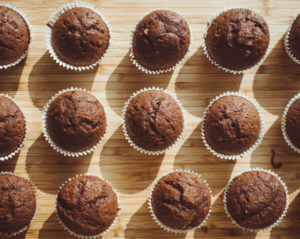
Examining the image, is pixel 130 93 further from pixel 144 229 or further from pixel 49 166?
pixel 144 229

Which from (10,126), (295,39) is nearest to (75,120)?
(10,126)

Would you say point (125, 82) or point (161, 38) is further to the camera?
point (125, 82)

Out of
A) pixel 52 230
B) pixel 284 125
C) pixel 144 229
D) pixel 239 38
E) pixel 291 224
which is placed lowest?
pixel 291 224

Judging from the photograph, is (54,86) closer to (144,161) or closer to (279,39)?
(144,161)

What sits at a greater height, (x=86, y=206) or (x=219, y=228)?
(x=86, y=206)

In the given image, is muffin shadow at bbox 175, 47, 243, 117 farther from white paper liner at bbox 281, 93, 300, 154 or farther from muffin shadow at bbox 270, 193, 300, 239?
muffin shadow at bbox 270, 193, 300, 239

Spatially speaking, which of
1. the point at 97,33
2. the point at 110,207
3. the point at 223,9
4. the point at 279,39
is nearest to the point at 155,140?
the point at 110,207

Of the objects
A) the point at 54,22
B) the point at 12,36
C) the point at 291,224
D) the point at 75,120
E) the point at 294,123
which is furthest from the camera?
the point at 291,224

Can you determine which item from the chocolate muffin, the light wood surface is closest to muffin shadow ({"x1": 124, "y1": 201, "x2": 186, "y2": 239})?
the light wood surface
